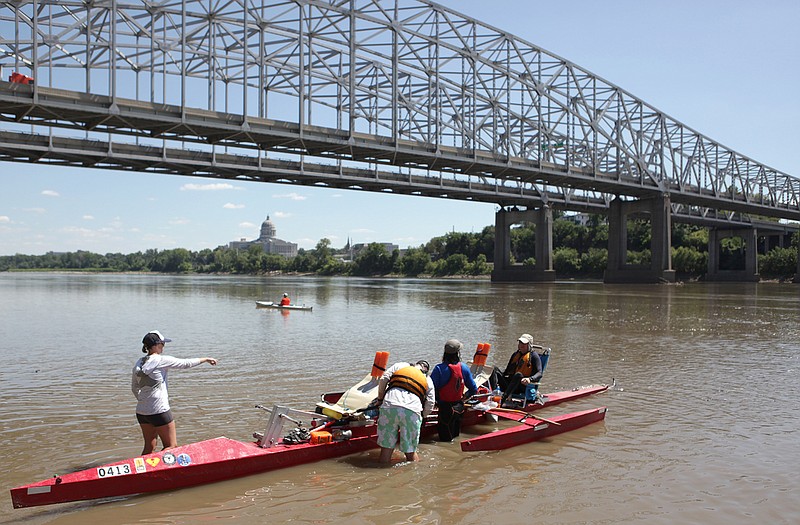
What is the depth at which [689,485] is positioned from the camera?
788cm

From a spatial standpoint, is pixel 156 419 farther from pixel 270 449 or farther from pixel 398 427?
pixel 398 427

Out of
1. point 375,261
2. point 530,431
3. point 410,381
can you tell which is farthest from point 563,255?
point 410,381

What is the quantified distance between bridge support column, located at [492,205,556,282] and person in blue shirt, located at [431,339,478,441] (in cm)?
8078

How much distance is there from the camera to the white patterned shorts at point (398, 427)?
841 cm

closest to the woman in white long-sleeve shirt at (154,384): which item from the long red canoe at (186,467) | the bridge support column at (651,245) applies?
the long red canoe at (186,467)

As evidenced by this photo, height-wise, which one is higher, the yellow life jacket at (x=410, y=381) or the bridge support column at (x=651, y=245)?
the bridge support column at (x=651, y=245)

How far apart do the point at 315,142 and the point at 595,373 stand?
44205 mm

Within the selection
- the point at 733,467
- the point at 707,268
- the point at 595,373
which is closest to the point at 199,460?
the point at 733,467

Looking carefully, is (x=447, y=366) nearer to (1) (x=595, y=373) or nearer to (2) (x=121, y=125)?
(1) (x=595, y=373)

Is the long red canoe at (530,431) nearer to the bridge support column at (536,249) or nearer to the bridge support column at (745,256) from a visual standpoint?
Answer: the bridge support column at (536,249)

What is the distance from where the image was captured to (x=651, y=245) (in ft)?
265

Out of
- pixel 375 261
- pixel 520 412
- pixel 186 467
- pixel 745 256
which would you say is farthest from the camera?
pixel 375 261

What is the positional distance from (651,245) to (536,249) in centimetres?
1752

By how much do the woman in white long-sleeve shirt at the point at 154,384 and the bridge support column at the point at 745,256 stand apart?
114658mm
